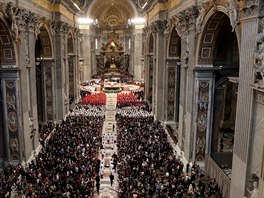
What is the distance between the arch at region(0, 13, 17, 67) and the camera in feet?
46.8

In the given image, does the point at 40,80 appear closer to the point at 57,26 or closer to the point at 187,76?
the point at 57,26

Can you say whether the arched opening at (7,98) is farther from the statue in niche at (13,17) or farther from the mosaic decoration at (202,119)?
the mosaic decoration at (202,119)

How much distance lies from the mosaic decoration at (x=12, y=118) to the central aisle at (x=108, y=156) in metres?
4.54

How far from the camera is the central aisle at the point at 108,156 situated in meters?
13.9

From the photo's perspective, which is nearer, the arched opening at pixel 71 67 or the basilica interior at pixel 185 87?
the basilica interior at pixel 185 87

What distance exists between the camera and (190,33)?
51.0ft

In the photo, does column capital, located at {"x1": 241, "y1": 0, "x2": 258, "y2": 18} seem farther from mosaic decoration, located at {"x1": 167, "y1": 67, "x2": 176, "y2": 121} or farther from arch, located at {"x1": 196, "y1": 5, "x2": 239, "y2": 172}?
mosaic decoration, located at {"x1": 167, "y1": 67, "x2": 176, "y2": 121}

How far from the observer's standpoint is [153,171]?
1449cm

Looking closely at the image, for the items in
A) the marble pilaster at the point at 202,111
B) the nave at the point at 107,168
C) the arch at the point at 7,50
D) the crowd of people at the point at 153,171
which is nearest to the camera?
the crowd of people at the point at 153,171

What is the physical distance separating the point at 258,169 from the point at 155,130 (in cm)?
1284

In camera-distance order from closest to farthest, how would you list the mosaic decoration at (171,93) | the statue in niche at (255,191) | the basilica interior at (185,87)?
the statue in niche at (255,191) → the basilica interior at (185,87) → the mosaic decoration at (171,93)

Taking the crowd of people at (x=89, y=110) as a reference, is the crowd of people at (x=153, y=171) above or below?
below

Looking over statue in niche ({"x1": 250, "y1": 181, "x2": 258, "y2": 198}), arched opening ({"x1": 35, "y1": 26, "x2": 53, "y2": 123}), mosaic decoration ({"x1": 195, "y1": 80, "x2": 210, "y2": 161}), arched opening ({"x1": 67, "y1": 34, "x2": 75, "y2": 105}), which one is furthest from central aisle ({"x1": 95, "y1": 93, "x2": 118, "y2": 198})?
statue in niche ({"x1": 250, "y1": 181, "x2": 258, "y2": 198})

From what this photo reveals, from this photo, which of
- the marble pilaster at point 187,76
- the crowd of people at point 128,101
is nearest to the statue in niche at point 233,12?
the marble pilaster at point 187,76
